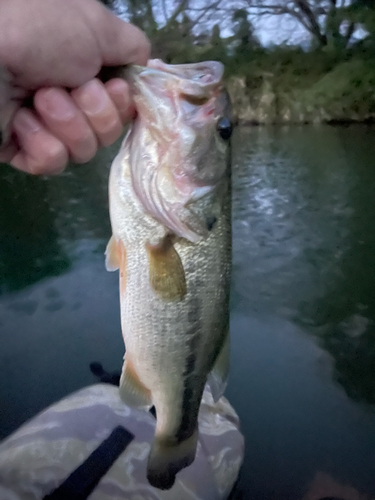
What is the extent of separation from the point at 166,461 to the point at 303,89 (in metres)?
13.4

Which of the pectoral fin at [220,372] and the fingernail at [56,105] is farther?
the pectoral fin at [220,372]

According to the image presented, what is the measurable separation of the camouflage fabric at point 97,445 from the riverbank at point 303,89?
12.0m

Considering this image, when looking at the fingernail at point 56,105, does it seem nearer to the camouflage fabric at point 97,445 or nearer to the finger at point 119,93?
the finger at point 119,93

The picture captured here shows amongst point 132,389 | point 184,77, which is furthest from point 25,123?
point 132,389

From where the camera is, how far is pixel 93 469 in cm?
151

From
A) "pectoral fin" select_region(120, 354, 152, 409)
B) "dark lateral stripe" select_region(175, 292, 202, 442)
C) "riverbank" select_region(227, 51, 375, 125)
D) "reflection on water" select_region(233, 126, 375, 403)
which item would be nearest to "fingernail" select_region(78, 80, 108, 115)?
"dark lateral stripe" select_region(175, 292, 202, 442)

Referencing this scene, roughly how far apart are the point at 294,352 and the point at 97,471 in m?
1.52

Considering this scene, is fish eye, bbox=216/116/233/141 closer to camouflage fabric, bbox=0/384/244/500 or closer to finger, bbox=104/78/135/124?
finger, bbox=104/78/135/124

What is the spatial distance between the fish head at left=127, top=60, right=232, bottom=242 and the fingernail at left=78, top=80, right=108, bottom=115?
7cm

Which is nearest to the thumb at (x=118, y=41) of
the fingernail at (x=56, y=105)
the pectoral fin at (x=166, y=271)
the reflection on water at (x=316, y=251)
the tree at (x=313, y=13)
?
the fingernail at (x=56, y=105)

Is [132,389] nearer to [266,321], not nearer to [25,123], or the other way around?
[25,123]

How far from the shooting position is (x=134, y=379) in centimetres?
124

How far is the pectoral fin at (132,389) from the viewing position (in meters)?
1.24

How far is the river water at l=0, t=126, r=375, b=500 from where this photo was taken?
83.8 inches
